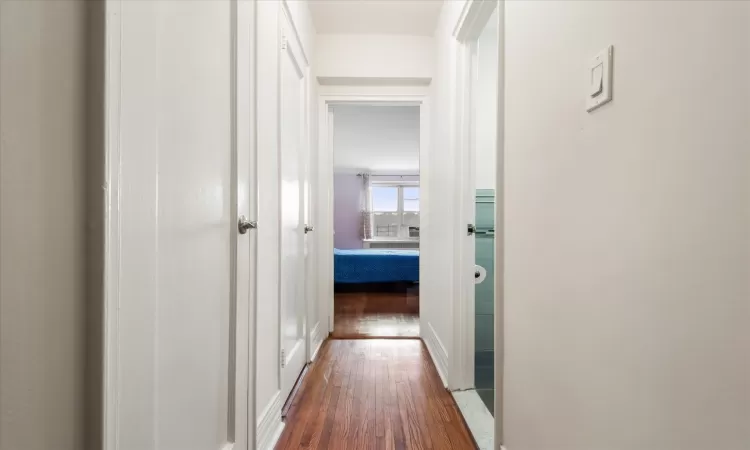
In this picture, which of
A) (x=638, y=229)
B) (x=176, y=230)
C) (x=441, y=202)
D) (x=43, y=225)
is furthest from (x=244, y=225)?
(x=441, y=202)

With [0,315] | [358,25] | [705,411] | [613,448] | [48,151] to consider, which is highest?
[358,25]

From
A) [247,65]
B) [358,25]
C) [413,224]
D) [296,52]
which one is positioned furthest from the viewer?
[413,224]

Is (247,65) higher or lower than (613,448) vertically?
higher

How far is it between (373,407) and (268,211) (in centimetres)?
112

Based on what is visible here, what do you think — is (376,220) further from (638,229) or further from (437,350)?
(638,229)

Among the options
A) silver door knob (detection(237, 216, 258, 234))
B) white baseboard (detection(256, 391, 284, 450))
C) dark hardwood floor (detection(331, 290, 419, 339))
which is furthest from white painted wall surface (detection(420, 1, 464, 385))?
silver door knob (detection(237, 216, 258, 234))

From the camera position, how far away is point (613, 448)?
0.69 m

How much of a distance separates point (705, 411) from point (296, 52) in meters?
2.22

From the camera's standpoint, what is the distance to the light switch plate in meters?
0.69

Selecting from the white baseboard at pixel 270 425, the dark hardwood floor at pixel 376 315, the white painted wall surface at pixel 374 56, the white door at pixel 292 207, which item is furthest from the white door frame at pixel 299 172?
the dark hardwood floor at pixel 376 315

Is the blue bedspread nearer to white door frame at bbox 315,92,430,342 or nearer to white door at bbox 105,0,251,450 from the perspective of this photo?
white door frame at bbox 315,92,430,342

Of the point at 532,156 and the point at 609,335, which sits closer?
the point at 609,335

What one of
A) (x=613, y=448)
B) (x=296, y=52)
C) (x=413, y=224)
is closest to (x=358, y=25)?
(x=296, y=52)

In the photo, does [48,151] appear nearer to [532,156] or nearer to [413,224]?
[532,156]
